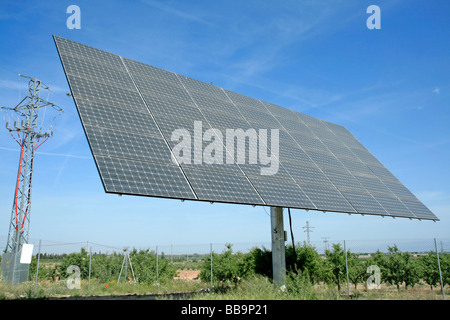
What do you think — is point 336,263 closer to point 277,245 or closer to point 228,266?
point 228,266

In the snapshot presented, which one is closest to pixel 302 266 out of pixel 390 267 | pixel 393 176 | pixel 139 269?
pixel 393 176

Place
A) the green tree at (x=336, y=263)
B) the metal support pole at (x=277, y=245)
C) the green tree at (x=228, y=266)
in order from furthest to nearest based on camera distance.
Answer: the green tree at (x=336, y=263), the green tree at (x=228, y=266), the metal support pole at (x=277, y=245)

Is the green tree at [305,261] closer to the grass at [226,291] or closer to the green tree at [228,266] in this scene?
the grass at [226,291]

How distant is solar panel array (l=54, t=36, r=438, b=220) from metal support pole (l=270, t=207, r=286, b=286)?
1911 mm

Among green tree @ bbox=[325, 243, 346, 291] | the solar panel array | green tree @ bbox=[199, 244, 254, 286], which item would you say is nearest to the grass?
green tree @ bbox=[199, 244, 254, 286]

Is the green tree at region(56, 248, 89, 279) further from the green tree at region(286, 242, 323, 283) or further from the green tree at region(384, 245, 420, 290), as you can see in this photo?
the green tree at region(384, 245, 420, 290)

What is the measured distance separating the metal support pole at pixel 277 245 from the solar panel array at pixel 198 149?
1911 mm

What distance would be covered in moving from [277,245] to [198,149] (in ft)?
18.8

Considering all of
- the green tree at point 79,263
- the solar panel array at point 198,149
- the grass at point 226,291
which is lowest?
the grass at point 226,291

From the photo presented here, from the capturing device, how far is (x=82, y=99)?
39.5 feet

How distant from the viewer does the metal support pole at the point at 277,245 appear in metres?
15.2

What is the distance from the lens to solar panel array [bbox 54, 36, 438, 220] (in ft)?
35.4

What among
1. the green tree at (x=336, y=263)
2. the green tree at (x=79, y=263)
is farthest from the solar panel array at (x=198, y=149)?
the green tree at (x=79, y=263)

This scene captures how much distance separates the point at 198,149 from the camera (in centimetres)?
1295
